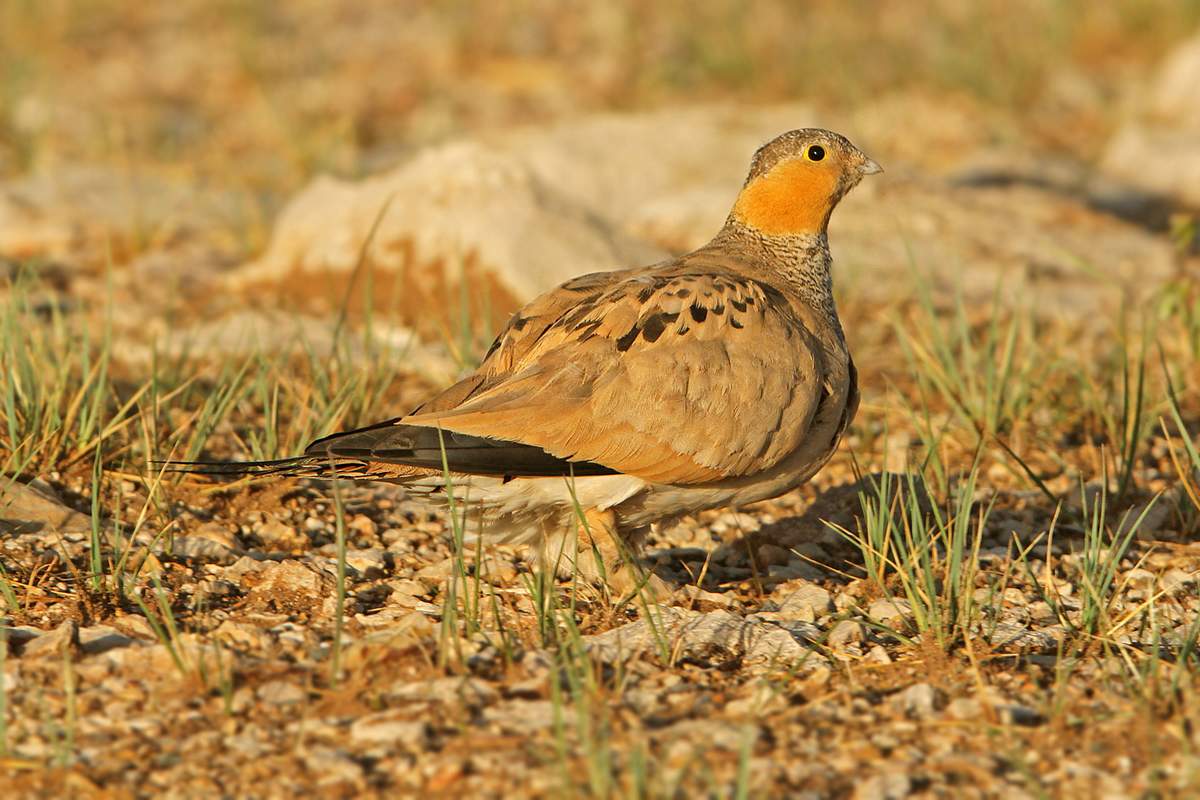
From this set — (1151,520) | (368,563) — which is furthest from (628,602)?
(1151,520)

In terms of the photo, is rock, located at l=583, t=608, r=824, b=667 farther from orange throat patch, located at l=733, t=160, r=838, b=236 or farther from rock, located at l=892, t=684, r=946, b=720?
orange throat patch, located at l=733, t=160, r=838, b=236

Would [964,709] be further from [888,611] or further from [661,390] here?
[661,390]

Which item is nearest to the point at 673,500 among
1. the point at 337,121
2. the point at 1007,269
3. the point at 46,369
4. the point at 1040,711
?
the point at 1040,711

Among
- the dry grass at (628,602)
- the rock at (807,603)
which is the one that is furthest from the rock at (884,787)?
the rock at (807,603)

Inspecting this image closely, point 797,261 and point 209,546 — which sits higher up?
point 797,261

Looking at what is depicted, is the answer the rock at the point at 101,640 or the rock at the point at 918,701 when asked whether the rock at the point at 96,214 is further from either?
the rock at the point at 918,701

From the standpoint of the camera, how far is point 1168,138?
9406mm

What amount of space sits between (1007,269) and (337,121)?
4495 millimetres

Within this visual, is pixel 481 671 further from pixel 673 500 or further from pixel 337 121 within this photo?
pixel 337 121

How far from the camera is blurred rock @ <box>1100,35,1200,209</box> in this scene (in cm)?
901

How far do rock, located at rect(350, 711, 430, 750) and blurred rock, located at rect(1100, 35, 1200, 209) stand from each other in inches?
279

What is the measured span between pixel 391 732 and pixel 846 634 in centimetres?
Result: 122

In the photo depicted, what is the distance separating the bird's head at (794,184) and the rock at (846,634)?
149cm

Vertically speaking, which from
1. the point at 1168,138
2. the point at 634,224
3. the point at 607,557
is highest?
the point at 1168,138
